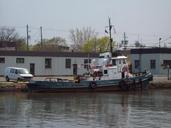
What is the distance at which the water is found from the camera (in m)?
28.8

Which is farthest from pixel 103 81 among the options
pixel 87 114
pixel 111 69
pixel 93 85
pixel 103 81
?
pixel 87 114

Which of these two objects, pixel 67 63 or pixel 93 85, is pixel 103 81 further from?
pixel 67 63

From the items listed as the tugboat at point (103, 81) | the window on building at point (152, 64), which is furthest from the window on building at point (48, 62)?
the tugboat at point (103, 81)

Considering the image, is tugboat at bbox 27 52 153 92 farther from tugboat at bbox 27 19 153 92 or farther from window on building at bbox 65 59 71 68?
window on building at bbox 65 59 71 68

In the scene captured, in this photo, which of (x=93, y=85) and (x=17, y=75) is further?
(x=17, y=75)

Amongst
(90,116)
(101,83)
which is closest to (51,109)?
(90,116)

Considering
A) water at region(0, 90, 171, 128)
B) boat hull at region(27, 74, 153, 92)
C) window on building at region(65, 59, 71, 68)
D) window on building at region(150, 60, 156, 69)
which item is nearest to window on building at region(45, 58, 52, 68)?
window on building at region(65, 59, 71, 68)

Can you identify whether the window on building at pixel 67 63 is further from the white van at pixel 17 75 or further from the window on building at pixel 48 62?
the white van at pixel 17 75

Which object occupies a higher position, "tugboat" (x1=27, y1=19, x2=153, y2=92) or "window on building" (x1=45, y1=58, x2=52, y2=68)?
"window on building" (x1=45, y1=58, x2=52, y2=68)

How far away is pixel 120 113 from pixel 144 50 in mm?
49511

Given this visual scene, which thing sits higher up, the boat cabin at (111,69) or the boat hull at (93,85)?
the boat cabin at (111,69)

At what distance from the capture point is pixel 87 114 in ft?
112

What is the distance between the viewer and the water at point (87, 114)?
28766 mm

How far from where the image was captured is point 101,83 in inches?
2308
